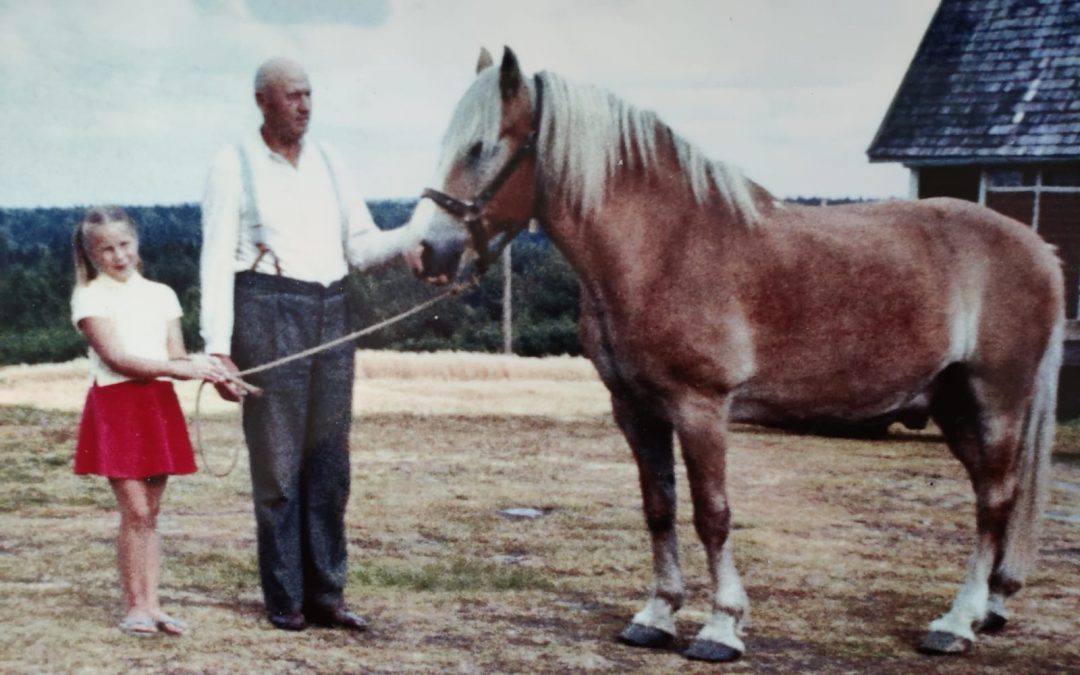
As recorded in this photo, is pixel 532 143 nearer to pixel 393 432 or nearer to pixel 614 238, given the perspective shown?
pixel 614 238

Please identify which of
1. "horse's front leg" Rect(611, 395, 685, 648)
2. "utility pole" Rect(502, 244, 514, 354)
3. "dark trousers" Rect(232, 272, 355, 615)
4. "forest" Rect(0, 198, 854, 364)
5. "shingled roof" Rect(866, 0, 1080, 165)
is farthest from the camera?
"utility pole" Rect(502, 244, 514, 354)

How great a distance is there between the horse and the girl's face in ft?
3.31

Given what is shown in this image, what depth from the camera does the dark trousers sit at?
424 centimetres

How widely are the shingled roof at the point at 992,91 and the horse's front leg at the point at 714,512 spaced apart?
9.23 meters

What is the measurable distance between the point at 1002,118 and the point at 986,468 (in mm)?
8787

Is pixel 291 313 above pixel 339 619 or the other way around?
above

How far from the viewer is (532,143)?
3936 mm

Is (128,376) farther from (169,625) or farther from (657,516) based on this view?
(657,516)

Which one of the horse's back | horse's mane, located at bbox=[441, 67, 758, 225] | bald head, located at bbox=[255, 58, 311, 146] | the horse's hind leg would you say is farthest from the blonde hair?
the horse's hind leg

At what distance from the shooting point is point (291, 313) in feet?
14.0

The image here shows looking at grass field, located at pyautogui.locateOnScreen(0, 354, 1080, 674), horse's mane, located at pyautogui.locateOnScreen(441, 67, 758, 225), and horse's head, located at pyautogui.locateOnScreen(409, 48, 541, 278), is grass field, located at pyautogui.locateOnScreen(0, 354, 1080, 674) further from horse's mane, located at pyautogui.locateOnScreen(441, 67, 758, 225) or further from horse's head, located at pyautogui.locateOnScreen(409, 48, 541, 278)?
horse's mane, located at pyautogui.locateOnScreen(441, 67, 758, 225)

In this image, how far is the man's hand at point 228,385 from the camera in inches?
160

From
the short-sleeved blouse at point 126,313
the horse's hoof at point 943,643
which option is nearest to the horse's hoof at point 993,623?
the horse's hoof at point 943,643

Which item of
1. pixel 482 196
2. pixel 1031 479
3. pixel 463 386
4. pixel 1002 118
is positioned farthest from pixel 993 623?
pixel 1002 118
